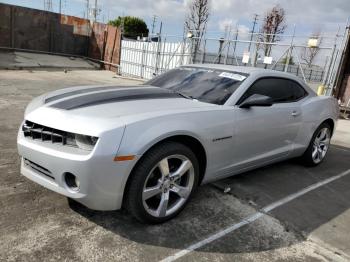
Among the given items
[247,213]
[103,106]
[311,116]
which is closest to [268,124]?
[247,213]

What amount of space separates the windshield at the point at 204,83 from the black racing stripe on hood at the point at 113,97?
252 mm

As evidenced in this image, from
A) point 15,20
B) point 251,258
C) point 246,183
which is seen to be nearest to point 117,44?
point 15,20

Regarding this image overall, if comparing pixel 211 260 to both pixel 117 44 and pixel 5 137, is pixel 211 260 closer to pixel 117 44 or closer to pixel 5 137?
pixel 5 137

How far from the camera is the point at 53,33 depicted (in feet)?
75.7

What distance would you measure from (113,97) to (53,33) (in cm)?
2175

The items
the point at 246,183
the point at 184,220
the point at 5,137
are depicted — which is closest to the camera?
the point at 184,220

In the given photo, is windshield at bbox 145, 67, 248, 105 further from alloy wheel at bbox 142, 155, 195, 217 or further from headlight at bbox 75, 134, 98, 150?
headlight at bbox 75, 134, 98, 150

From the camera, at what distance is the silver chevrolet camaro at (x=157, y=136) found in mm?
2795

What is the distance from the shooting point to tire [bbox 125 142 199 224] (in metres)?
2.95

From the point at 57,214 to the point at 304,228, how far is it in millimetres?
2385

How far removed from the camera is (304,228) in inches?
138

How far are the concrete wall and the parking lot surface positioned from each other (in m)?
18.6

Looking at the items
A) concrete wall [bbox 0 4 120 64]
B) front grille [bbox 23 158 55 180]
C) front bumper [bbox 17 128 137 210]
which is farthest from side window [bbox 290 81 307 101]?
concrete wall [bbox 0 4 120 64]

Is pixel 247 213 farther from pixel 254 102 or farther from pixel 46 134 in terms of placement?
pixel 46 134
